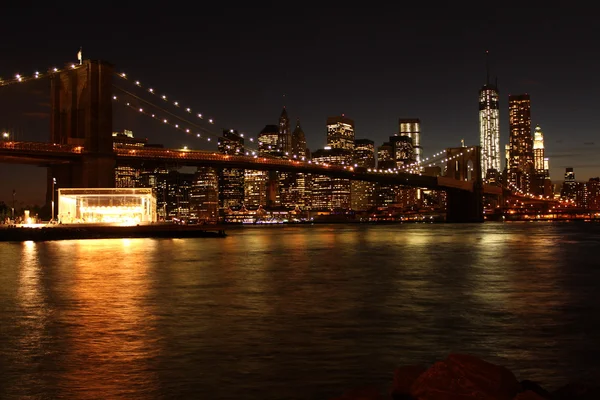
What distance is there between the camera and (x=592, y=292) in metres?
19.1

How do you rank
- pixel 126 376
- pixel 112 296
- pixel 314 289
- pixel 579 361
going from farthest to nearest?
1. pixel 314 289
2. pixel 112 296
3. pixel 579 361
4. pixel 126 376

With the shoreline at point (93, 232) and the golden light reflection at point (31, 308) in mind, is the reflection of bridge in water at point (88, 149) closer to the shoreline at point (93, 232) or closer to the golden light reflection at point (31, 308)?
the shoreline at point (93, 232)

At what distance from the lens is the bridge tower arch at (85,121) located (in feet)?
187

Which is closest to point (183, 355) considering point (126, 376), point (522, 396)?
point (126, 376)

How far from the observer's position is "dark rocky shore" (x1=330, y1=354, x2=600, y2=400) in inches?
246

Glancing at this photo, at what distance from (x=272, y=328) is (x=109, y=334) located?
281 cm

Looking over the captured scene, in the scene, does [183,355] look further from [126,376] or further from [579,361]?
[579,361]

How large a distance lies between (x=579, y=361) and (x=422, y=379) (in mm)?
4267

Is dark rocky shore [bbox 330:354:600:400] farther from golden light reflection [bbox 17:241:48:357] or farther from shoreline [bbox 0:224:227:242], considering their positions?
shoreline [bbox 0:224:227:242]

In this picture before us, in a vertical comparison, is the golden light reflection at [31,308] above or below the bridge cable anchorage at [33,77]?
below

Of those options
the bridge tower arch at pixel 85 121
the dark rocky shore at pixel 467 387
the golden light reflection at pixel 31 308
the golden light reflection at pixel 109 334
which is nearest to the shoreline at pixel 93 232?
the bridge tower arch at pixel 85 121

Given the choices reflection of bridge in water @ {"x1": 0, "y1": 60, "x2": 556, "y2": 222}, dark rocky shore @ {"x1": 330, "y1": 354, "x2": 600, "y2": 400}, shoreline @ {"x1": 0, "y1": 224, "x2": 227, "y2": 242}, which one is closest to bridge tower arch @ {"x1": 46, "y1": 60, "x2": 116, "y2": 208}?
reflection of bridge in water @ {"x1": 0, "y1": 60, "x2": 556, "y2": 222}

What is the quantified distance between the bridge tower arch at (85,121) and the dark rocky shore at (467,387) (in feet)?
175

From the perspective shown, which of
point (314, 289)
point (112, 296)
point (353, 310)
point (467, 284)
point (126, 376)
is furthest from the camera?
point (467, 284)
